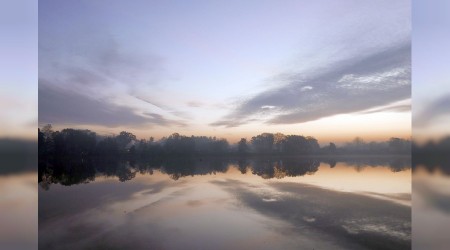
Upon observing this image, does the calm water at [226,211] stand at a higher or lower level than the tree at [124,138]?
lower

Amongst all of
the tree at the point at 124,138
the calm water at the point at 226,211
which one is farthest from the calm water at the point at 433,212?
→ the tree at the point at 124,138

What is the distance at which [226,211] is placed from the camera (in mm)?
7566

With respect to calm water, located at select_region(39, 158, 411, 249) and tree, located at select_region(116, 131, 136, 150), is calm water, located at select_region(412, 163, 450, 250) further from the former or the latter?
tree, located at select_region(116, 131, 136, 150)

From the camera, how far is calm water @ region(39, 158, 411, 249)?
5836mm

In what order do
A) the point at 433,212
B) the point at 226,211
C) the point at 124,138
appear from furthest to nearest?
the point at 124,138 < the point at 226,211 < the point at 433,212

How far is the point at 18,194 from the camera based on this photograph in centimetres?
720

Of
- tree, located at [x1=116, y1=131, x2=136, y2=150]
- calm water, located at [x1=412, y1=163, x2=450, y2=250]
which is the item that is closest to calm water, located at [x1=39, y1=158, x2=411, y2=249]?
calm water, located at [x1=412, y1=163, x2=450, y2=250]

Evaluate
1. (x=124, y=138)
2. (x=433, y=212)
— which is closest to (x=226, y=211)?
(x=433, y=212)

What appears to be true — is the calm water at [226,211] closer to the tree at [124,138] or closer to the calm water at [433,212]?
the calm water at [433,212]

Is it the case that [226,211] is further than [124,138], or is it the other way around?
[124,138]

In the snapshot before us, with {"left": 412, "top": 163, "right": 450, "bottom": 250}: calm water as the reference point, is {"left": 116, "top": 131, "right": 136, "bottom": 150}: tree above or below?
above

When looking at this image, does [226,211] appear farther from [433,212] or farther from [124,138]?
[124,138]

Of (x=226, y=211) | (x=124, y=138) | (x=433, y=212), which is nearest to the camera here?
(x=433, y=212)

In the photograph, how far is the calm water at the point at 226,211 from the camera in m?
5.84
